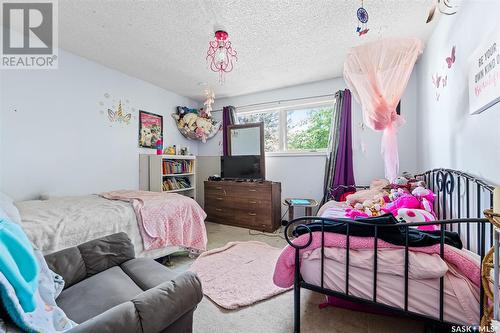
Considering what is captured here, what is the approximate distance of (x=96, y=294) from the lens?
1.18 m

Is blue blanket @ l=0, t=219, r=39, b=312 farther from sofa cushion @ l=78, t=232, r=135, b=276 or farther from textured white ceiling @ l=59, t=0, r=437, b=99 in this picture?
textured white ceiling @ l=59, t=0, r=437, b=99

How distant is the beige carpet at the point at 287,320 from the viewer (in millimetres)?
1409

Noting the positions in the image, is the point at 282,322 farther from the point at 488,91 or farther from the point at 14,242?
the point at 488,91

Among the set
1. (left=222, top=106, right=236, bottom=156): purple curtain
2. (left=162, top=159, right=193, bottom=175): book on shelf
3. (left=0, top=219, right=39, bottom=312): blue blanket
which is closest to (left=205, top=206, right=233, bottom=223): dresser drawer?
(left=162, top=159, right=193, bottom=175): book on shelf

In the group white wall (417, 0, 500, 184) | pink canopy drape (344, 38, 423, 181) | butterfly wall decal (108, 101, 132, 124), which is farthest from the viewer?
butterfly wall decal (108, 101, 132, 124)

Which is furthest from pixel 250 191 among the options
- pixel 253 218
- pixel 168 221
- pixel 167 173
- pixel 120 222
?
pixel 120 222

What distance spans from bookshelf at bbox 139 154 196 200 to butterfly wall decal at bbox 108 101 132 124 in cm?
62

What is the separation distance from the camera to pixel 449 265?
103 cm

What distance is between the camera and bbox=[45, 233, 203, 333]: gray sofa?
797 millimetres

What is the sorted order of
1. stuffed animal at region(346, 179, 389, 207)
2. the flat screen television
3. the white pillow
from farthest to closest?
the flat screen television, stuffed animal at region(346, 179, 389, 207), the white pillow

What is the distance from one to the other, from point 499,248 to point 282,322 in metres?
1.27

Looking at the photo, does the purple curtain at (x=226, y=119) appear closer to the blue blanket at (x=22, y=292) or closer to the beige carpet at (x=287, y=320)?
the beige carpet at (x=287, y=320)

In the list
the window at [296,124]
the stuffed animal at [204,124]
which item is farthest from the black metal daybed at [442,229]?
the stuffed animal at [204,124]

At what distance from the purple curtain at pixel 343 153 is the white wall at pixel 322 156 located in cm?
13
